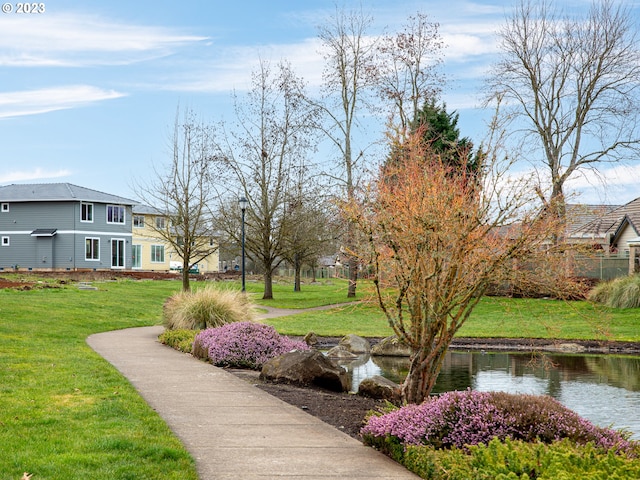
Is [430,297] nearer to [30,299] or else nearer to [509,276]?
[509,276]

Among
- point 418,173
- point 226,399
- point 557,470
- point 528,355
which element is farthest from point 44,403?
point 528,355

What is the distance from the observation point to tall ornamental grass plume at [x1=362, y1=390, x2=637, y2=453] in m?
7.07

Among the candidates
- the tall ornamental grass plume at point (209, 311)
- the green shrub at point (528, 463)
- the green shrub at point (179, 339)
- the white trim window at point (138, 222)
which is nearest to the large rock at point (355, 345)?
the tall ornamental grass plume at point (209, 311)

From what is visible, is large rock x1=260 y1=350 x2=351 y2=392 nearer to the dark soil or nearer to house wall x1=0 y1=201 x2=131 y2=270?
the dark soil

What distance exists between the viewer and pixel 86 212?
5138 centimetres

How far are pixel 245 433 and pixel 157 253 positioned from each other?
57.8m

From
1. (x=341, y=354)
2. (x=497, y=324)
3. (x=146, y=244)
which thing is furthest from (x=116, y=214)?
(x=341, y=354)

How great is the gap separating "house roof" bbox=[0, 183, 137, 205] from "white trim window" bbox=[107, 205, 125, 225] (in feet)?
1.99

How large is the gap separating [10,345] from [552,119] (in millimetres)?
29532

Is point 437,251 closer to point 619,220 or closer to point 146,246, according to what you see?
point 619,220

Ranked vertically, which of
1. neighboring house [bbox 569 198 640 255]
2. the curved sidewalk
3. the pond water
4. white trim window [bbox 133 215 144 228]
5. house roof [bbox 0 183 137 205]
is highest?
house roof [bbox 0 183 137 205]

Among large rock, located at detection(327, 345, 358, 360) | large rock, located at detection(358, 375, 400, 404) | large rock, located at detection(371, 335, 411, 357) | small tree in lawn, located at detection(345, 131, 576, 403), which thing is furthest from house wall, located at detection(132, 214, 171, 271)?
small tree in lawn, located at detection(345, 131, 576, 403)

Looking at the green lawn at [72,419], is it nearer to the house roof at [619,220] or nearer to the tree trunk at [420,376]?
the tree trunk at [420,376]

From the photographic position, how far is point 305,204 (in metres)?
41.5
